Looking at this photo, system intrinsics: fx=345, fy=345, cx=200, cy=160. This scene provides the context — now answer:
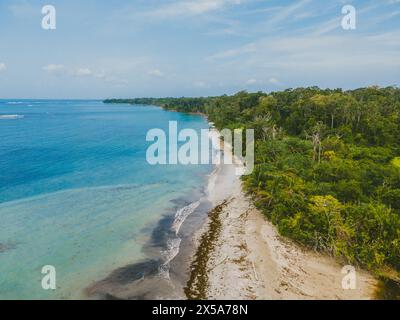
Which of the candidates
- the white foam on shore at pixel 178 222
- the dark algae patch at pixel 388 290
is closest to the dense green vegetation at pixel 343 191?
the dark algae patch at pixel 388 290

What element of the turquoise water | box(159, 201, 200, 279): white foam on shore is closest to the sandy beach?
box(159, 201, 200, 279): white foam on shore

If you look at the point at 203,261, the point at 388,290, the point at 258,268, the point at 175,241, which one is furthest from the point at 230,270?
the point at 388,290

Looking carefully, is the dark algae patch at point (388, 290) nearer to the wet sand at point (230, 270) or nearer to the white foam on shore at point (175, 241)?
the wet sand at point (230, 270)

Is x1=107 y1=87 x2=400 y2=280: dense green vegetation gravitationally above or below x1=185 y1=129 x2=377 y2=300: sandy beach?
above

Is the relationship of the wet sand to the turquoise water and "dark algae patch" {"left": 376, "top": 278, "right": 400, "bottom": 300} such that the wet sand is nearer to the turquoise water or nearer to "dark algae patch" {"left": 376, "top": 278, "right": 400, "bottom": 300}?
"dark algae patch" {"left": 376, "top": 278, "right": 400, "bottom": 300}

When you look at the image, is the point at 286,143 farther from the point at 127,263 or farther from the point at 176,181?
the point at 127,263
